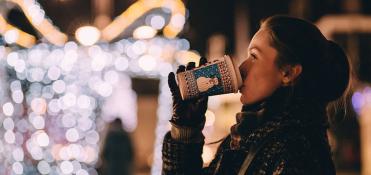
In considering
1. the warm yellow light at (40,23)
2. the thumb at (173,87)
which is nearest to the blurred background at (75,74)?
the warm yellow light at (40,23)

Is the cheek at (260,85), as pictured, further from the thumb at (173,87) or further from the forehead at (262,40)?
the thumb at (173,87)

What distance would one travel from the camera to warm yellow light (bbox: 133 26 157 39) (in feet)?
20.6

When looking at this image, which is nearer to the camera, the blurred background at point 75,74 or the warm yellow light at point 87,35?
the blurred background at point 75,74

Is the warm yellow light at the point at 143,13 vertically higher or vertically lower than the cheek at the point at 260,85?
higher

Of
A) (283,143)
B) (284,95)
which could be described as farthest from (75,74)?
(283,143)

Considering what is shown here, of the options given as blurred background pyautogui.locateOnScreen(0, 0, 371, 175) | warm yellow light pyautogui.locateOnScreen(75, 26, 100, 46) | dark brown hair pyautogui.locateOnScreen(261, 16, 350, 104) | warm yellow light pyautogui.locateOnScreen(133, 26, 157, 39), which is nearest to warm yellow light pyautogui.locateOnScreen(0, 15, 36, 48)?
blurred background pyautogui.locateOnScreen(0, 0, 371, 175)

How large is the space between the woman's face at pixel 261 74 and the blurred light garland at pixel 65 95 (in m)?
3.36

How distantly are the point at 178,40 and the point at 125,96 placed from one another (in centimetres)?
346

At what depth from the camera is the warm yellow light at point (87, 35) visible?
627cm

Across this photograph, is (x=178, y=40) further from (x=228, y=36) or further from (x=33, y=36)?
(x=228, y=36)

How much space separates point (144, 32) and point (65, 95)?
114cm

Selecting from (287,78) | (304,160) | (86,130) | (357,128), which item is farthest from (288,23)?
(357,128)

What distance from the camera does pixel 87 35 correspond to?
632cm

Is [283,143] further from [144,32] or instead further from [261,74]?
[144,32]
